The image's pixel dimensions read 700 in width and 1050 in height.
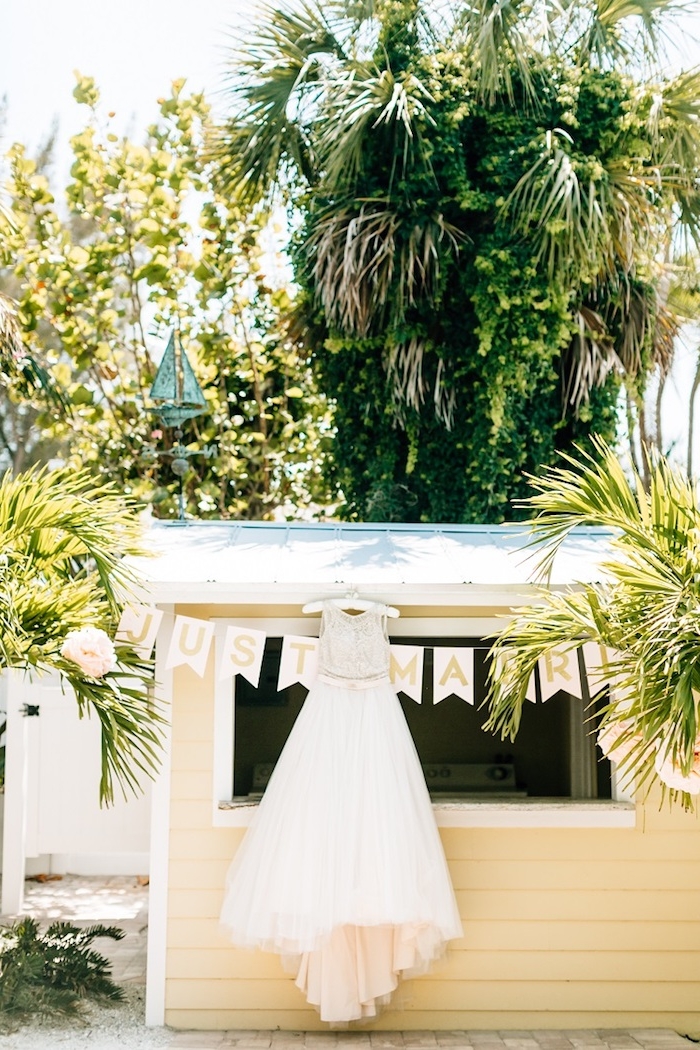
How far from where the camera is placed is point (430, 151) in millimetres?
8773

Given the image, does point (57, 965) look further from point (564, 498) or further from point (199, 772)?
point (564, 498)

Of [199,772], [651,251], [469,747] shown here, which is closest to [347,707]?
[199,772]

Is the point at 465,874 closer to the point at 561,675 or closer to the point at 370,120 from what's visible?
the point at 561,675

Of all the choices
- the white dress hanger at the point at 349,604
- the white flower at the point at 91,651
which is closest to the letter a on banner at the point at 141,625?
the white flower at the point at 91,651

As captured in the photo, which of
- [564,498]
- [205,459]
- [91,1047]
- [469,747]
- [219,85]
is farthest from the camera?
[205,459]

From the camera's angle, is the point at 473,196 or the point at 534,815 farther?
the point at 473,196

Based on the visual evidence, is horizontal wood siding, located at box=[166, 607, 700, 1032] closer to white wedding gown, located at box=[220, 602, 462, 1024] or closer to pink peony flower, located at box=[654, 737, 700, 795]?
white wedding gown, located at box=[220, 602, 462, 1024]

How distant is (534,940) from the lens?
Answer: 4941 millimetres

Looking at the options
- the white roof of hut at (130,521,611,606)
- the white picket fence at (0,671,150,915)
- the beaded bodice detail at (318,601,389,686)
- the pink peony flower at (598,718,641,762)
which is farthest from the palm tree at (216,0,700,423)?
the pink peony flower at (598,718,641,762)

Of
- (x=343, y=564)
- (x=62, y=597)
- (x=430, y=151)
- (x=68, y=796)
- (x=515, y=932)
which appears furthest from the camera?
(x=430, y=151)

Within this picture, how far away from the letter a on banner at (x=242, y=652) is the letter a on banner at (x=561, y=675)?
1.29 m

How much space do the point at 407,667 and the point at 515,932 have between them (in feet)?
4.56

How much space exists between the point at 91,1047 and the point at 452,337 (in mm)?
6506

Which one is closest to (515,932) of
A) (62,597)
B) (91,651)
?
(91,651)
